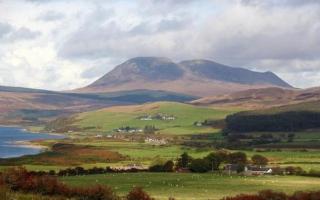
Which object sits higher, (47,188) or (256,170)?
(47,188)

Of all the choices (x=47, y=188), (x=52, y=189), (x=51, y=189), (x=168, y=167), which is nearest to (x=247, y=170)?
(x=168, y=167)

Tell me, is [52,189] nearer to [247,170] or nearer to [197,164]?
[197,164]

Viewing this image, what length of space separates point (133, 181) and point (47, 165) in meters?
39.8

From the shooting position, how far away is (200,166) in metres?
97.8

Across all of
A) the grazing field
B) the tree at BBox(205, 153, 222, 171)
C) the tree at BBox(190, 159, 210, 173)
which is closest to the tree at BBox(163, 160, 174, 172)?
the tree at BBox(190, 159, 210, 173)

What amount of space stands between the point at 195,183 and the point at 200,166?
2172 cm

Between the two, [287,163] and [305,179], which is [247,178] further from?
[287,163]

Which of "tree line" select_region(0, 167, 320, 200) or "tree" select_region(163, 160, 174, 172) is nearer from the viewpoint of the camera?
"tree line" select_region(0, 167, 320, 200)

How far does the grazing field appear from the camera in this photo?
210 ft

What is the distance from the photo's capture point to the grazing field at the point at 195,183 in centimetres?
6404

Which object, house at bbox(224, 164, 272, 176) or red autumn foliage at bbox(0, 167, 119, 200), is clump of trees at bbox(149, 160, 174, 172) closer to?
house at bbox(224, 164, 272, 176)

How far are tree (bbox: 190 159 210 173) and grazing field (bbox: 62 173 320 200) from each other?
515 cm

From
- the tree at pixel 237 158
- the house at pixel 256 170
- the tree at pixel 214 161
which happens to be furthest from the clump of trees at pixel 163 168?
the tree at pixel 237 158

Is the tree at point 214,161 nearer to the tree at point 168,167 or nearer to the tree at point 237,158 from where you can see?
the tree at point 168,167
